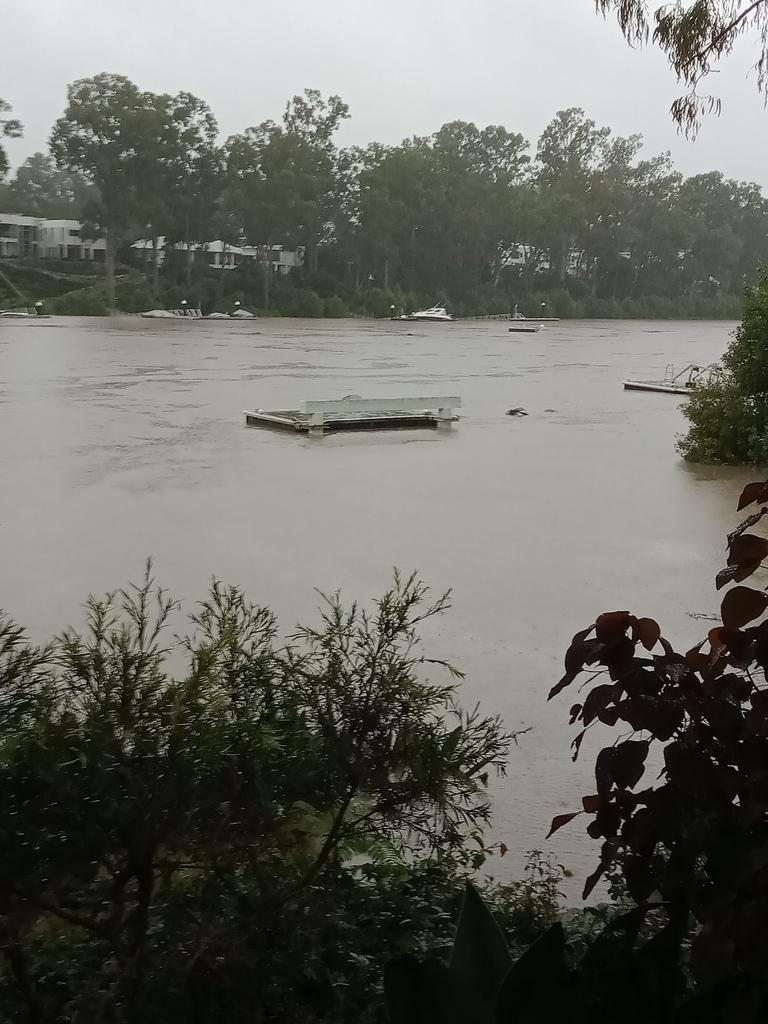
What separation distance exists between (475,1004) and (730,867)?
218mm

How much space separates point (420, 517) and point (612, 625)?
190 inches

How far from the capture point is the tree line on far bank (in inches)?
259

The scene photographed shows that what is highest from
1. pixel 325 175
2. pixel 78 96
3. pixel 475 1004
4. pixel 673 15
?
pixel 325 175

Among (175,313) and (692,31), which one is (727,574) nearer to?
(692,31)

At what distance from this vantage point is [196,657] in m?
1.18

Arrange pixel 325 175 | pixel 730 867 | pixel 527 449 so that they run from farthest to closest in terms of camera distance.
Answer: pixel 325 175
pixel 527 449
pixel 730 867

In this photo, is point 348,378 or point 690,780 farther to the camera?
point 348,378

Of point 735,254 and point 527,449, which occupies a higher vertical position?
point 735,254

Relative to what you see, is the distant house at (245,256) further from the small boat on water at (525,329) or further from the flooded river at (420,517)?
the small boat on water at (525,329)

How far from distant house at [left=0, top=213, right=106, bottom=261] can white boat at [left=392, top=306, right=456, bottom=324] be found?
18179mm

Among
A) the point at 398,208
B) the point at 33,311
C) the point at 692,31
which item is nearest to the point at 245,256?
the point at 398,208

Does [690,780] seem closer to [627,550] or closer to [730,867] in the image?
[730,867]

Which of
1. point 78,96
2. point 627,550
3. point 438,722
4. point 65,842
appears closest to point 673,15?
point 438,722

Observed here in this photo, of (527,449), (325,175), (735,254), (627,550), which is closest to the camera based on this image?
(627,550)
